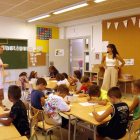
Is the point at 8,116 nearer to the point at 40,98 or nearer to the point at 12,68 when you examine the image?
the point at 40,98

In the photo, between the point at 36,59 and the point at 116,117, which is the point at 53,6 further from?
the point at 116,117

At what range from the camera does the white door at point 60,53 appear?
816 centimetres

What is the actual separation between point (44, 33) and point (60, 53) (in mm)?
1169

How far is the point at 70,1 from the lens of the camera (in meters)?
5.04

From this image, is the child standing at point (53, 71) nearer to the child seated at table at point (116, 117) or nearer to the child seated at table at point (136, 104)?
the child seated at table at point (136, 104)

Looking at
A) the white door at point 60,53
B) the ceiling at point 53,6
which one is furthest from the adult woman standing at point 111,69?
the white door at point 60,53

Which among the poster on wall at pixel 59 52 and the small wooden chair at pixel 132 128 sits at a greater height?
the poster on wall at pixel 59 52

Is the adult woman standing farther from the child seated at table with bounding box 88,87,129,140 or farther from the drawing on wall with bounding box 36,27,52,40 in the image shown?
the drawing on wall with bounding box 36,27,52,40

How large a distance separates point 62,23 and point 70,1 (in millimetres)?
3333

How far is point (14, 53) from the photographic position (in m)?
7.46

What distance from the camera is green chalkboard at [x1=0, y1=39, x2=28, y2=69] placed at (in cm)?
723

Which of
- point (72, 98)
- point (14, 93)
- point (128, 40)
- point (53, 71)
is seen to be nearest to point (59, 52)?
point (53, 71)

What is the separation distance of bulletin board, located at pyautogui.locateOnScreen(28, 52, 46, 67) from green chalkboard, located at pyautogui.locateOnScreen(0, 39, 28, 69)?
7.0 inches

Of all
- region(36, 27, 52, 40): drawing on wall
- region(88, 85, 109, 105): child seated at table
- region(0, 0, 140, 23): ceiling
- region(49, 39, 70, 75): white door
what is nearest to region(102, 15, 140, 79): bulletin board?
region(0, 0, 140, 23): ceiling
